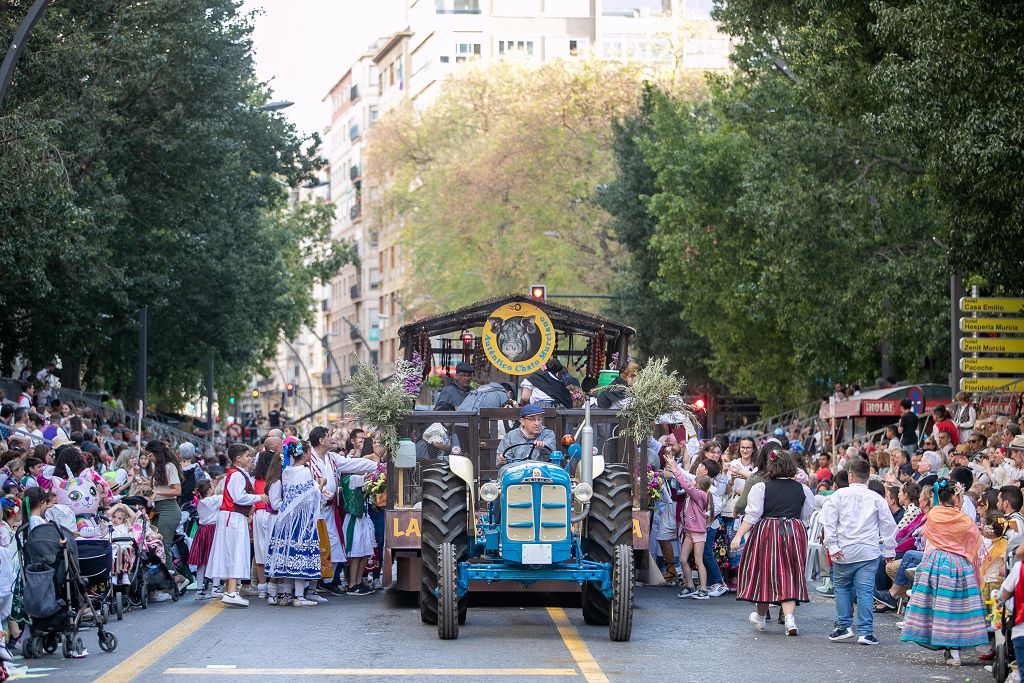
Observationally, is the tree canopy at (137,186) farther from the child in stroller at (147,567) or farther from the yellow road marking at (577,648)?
the yellow road marking at (577,648)

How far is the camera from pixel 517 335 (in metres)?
20.6

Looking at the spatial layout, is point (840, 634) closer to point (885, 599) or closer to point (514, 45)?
point (885, 599)

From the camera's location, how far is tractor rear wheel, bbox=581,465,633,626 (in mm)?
15242

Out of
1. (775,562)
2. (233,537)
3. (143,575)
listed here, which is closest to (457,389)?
(233,537)

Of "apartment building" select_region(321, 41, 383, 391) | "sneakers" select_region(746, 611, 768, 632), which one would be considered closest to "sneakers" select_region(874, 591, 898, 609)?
"sneakers" select_region(746, 611, 768, 632)

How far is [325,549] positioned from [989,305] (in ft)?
43.6

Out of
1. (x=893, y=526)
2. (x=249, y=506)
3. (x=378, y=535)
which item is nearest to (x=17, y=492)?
(x=249, y=506)

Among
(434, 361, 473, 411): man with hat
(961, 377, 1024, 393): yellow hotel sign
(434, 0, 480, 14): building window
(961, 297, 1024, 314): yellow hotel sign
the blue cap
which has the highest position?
(434, 0, 480, 14): building window

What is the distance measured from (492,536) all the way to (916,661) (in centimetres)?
376

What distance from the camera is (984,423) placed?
24.5 m

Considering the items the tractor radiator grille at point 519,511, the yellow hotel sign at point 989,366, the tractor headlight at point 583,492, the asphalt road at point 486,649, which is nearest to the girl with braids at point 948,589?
the asphalt road at point 486,649

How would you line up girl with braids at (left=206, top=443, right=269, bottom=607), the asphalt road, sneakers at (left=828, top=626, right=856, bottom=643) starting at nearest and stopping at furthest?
the asphalt road, sneakers at (left=828, top=626, right=856, bottom=643), girl with braids at (left=206, top=443, right=269, bottom=607)

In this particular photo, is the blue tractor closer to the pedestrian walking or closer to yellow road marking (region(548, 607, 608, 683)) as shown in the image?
yellow road marking (region(548, 607, 608, 683))

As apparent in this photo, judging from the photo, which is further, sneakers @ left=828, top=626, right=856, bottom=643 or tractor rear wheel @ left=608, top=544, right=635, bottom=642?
sneakers @ left=828, top=626, right=856, bottom=643
